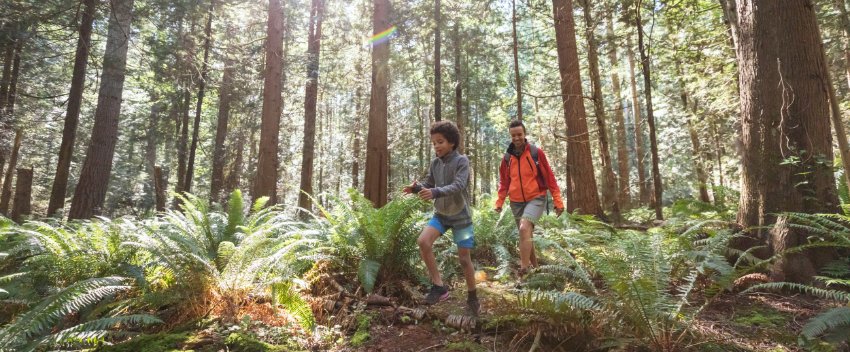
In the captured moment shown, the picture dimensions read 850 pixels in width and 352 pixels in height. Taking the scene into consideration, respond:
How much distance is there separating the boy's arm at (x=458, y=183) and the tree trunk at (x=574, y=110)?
18.6 feet

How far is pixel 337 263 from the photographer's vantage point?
456 centimetres

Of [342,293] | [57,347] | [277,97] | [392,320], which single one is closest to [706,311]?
[392,320]

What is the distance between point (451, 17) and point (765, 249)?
14.0 m

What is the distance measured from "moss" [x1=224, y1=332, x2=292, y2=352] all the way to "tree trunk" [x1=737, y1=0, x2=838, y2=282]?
4.37 metres

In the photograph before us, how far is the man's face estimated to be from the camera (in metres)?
4.57

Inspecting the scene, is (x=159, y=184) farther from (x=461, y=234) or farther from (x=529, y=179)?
(x=461, y=234)

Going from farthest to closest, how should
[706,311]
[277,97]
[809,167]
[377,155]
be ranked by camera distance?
[277,97] → [377,155] → [809,167] → [706,311]

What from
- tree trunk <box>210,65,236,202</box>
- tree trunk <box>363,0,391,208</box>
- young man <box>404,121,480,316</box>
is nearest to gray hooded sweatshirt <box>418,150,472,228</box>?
young man <box>404,121,480,316</box>

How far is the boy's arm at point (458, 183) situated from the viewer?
126 inches

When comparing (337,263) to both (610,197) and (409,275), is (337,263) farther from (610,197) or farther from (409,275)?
(610,197)

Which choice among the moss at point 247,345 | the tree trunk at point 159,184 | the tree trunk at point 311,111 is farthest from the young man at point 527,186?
the tree trunk at point 159,184

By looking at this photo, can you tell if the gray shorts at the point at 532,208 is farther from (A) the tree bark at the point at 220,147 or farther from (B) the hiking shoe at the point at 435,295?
(A) the tree bark at the point at 220,147

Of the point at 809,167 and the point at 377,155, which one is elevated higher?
the point at 377,155

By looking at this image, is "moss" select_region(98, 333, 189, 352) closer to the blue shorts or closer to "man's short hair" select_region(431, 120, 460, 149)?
the blue shorts
